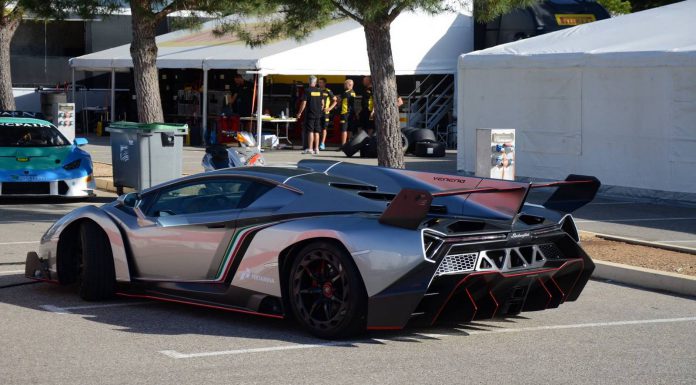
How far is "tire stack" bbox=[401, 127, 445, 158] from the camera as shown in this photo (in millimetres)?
26859

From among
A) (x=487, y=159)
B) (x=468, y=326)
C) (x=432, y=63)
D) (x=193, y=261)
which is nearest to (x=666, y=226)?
(x=487, y=159)

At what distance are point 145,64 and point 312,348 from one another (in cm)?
1275

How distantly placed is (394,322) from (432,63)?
2264 cm

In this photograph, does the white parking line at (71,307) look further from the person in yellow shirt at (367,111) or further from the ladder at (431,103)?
the ladder at (431,103)

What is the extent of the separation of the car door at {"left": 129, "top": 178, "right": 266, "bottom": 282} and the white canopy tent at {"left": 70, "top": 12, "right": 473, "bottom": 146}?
57.8 feet

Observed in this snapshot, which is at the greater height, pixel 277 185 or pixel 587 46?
pixel 587 46

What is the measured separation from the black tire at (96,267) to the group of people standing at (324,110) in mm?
18141

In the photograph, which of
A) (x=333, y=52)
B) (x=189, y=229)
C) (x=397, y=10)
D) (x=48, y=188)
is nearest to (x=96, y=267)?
(x=189, y=229)

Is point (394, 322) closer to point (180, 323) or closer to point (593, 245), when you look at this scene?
point (180, 323)

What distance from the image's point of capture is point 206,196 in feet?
27.7

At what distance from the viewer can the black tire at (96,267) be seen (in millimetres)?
8594

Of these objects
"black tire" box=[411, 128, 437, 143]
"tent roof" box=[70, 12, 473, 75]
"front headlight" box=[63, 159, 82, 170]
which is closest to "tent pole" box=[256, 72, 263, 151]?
"tent roof" box=[70, 12, 473, 75]

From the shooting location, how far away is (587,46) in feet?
62.5

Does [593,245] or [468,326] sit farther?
[593,245]
